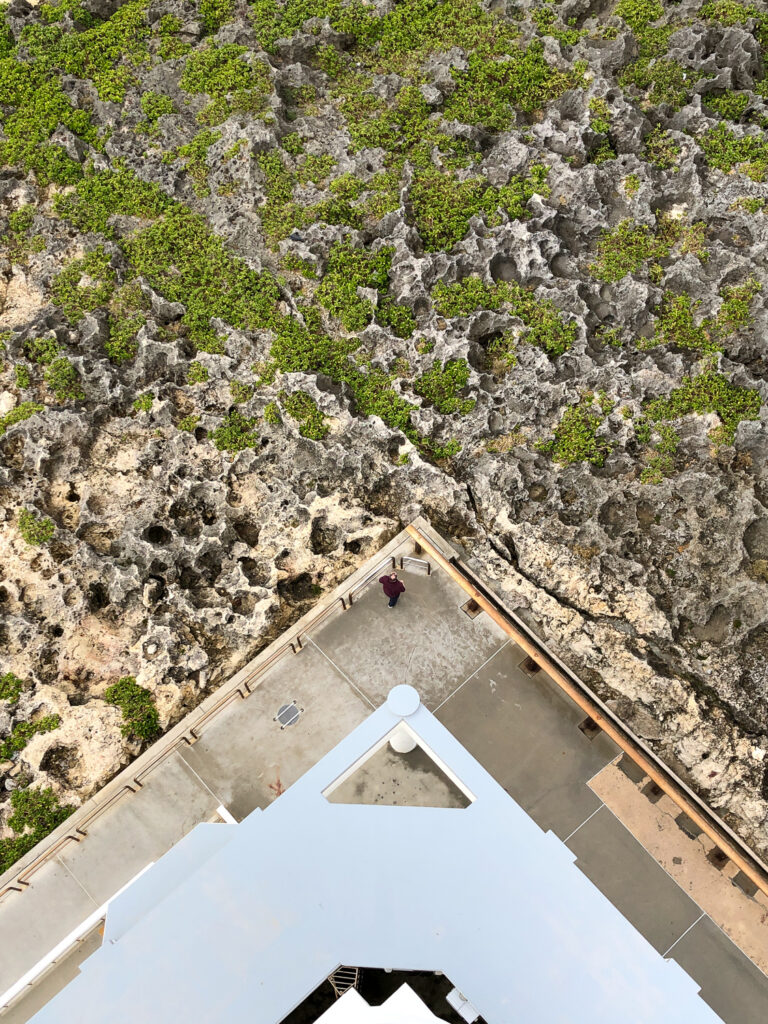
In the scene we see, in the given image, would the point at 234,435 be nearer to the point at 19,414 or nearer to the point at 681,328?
the point at 19,414

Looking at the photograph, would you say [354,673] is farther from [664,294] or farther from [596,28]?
[596,28]

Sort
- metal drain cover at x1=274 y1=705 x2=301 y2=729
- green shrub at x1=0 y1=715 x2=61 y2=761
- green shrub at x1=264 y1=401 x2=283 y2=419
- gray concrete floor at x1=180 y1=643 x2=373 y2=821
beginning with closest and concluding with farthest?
1. green shrub at x1=0 y1=715 x2=61 y2=761
2. gray concrete floor at x1=180 y1=643 x2=373 y2=821
3. metal drain cover at x1=274 y1=705 x2=301 y2=729
4. green shrub at x1=264 y1=401 x2=283 y2=419

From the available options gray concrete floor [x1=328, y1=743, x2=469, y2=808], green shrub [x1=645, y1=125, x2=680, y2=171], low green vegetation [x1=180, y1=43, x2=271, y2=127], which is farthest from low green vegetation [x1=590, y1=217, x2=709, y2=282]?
gray concrete floor [x1=328, y1=743, x2=469, y2=808]

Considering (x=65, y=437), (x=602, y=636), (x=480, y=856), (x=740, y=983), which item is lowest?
(x=740, y=983)

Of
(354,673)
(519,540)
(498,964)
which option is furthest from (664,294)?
(498,964)

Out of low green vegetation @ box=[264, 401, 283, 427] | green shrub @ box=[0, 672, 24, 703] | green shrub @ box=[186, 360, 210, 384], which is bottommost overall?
green shrub @ box=[0, 672, 24, 703]

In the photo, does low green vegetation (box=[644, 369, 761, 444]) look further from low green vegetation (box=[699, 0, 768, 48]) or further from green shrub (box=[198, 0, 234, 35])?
green shrub (box=[198, 0, 234, 35])
